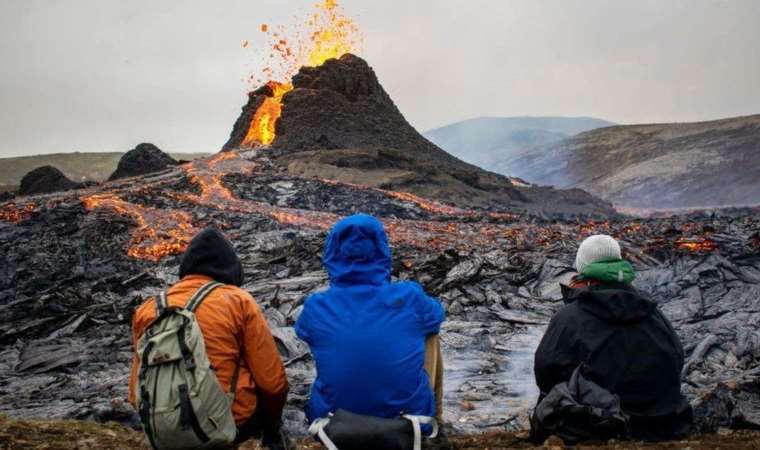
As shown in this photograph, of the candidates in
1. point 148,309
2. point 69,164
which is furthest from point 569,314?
point 69,164

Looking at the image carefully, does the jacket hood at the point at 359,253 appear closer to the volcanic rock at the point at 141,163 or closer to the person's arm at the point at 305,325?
the person's arm at the point at 305,325

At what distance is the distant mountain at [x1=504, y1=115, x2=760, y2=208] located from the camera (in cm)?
5800

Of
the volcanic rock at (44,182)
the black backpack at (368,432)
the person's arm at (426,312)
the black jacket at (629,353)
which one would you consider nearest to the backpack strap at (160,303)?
the black backpack at (368,432)

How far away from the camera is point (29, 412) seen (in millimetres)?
7301

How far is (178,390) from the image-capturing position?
3.15 m

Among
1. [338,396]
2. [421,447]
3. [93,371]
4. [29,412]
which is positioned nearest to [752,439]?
[421,447]

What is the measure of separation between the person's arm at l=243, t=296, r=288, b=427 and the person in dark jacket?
173 cm

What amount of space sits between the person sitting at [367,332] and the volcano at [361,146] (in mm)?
30555

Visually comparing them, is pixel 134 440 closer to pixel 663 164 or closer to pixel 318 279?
pixel 318 279

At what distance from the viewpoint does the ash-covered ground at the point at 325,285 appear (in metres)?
7.49

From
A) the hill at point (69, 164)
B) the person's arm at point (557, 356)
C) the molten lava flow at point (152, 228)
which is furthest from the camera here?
the hill at point (69, 164)

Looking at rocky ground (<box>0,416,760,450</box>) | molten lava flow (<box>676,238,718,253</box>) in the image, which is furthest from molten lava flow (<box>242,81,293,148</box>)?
rocky ground (<box>0,416,760,450</box>)

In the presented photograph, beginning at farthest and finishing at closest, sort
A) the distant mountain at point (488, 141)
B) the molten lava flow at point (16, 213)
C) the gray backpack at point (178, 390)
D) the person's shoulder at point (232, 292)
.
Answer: the distant mountain at point (488, 141)
the molten lava flow at point (16, 213)
the person's shoulder at point (232, 292)
the gray backpack at point (178, 390)

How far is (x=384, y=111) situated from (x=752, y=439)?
53.0m
